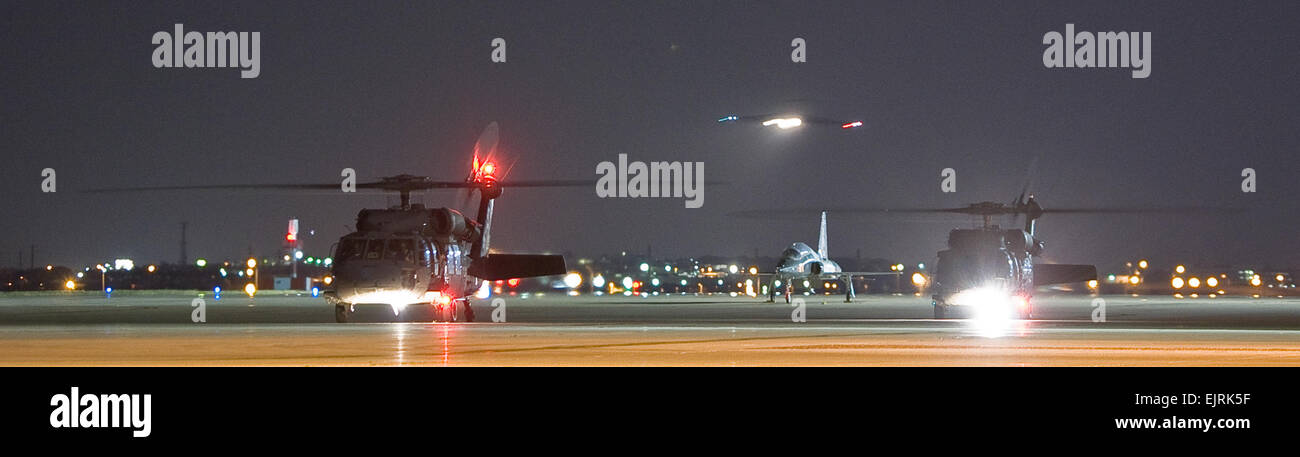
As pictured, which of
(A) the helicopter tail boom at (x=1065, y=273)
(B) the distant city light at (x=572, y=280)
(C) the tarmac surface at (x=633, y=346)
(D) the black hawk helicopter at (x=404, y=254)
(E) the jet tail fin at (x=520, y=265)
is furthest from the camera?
(B) the distant city light at (x=572, y=280)

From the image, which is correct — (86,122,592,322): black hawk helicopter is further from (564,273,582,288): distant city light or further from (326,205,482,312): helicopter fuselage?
(564,273,582,288): distant city light

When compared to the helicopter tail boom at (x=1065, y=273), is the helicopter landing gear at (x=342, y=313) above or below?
below

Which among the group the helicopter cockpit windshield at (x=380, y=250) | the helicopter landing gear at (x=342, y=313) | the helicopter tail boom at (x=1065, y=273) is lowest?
the helicopter landing gear at (x=342, y=313)

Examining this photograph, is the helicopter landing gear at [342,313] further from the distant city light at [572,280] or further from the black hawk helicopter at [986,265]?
the distant city light at [572,280]

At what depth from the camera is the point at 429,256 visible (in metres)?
34.6

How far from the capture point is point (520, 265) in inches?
1578

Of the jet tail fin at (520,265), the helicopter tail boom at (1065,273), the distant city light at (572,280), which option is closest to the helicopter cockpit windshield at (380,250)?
the jet tail fin at (520,265)

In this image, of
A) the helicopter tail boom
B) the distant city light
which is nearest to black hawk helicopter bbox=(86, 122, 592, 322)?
the helicopter tail boom

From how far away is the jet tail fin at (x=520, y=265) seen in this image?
39906mm

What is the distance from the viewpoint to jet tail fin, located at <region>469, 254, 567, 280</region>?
39.9 metres

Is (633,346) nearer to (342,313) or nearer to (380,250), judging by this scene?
(380,250)
